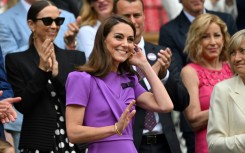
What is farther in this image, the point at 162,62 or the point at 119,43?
the point at 162,62

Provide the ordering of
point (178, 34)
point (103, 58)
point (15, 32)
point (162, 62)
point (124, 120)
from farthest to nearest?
point (178, 34)
point (15, 32)
point (162, 62)
point (103, 58)
point (124, 120)

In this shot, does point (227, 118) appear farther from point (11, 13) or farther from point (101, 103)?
point (11, 13)

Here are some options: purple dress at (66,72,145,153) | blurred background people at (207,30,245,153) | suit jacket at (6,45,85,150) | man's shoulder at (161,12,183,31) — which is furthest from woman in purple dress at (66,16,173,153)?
man's shoulder at (161,12,183,31)

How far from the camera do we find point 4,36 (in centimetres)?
903

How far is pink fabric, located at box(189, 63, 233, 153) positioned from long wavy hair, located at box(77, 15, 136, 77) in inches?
59.7

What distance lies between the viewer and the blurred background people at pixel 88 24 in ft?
29.4

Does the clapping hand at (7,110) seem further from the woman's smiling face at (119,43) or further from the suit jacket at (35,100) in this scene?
the woman's smiling face at (119,43)

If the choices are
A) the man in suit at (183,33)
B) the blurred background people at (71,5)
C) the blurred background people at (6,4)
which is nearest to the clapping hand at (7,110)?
the man in suit at (183,33)

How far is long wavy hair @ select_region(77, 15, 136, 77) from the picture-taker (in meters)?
6.85

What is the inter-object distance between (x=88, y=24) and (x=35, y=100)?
1.95 metres

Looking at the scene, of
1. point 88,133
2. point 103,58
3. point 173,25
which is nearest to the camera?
point 88,133

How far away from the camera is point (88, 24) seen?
948 centimetres

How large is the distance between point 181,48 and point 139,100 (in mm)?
2653

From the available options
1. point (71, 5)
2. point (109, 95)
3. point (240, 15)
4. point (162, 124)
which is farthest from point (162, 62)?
point (240, 15)
